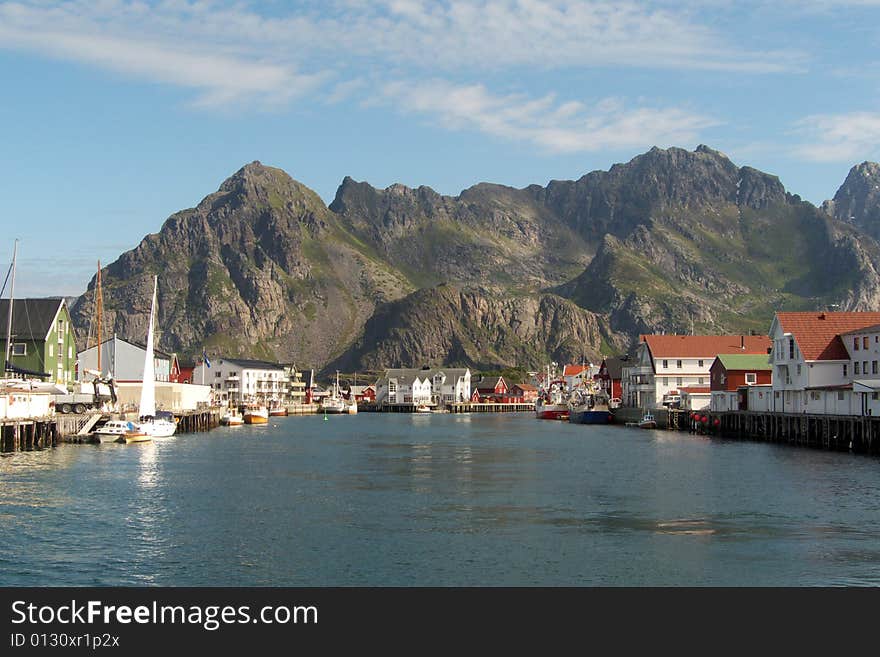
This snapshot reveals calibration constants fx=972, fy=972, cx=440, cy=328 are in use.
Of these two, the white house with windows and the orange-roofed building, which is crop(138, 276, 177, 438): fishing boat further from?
the orange-roofed building

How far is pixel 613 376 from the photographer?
18562 cm

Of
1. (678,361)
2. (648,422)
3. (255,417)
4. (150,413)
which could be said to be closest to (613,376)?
(678,361)

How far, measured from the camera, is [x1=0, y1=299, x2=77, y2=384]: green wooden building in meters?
110

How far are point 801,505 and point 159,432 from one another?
70.2 m

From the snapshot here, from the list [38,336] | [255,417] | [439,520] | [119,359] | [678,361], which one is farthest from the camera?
[255,417]

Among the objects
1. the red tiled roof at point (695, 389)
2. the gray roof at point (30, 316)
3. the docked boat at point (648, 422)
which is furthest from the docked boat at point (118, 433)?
the red tiled roof at point (695, 389)

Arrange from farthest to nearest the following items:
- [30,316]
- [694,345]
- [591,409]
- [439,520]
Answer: [591,409], [694,345], [30,316], [439,520]

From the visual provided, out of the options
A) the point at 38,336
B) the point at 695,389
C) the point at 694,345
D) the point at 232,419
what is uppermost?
the point at 694,345

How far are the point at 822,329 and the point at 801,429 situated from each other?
36.5 ft

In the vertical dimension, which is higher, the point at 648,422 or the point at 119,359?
the point at 119,359

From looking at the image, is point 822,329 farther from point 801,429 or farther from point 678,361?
point 678,361
